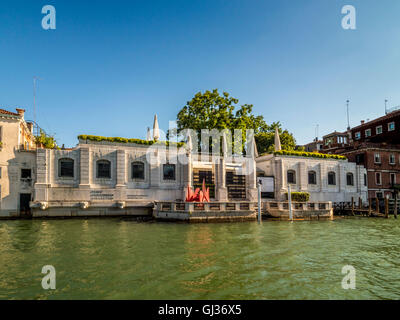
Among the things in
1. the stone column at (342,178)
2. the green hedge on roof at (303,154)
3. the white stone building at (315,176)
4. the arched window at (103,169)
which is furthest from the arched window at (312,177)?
the arched window at (103,169)

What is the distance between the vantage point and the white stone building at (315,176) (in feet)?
106

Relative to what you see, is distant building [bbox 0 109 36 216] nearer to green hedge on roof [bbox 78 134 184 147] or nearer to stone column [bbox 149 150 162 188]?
green hedge on roof [bbox 78 134 184 147]

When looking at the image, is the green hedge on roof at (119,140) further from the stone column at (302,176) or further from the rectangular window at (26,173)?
the stone column at (302,176)

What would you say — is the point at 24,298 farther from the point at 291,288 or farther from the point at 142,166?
the point at 142,166

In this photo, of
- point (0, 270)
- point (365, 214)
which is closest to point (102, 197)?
point (0, 270)

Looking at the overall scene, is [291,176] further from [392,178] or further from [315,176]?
[392,178]

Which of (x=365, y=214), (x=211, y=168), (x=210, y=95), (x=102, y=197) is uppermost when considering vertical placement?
(x=210, y=95)

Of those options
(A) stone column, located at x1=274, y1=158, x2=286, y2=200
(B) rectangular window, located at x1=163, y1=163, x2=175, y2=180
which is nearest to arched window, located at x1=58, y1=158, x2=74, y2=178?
(B) rectangular window, located at x1=163, y1=163, x2=175, y2=180

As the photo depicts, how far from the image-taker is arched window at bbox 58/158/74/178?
25125 mm

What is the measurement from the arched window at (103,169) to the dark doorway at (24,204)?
6091 millimetres

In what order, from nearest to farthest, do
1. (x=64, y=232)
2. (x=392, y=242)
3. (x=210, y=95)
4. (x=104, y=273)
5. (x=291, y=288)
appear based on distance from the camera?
(x=291, y=288)
(x=104, y=273)
(x=392, y=242)
(x=64, y=232)
(x=210, y=95)

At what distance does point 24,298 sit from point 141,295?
Result: 106 inches

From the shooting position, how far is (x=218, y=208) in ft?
74.0

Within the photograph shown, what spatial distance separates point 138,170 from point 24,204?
10.2 meters
